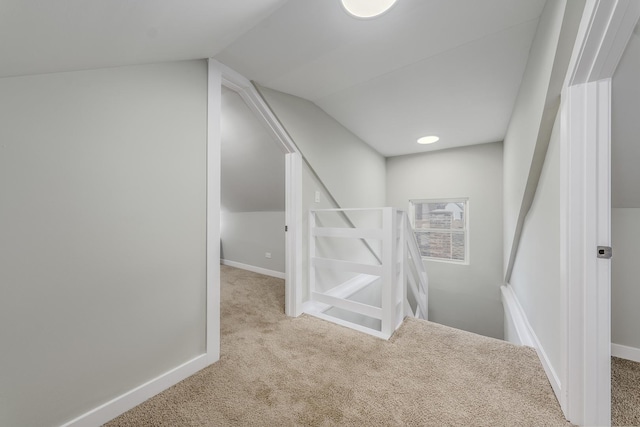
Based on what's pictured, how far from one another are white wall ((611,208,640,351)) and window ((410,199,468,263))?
2.16 metres

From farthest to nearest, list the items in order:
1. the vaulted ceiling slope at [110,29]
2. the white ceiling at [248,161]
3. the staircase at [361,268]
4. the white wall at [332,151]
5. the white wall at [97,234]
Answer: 1. the white ceiling at [248,161]
2. the white wall at [332,151]
3. the staircase at [361,268]
4. the white wall at [97,234]
5. the vaulted ceiling slope at [110,29]

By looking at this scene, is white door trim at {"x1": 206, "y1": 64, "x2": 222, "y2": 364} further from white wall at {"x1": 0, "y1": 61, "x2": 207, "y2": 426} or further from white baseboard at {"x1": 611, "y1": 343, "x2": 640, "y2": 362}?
white baseboard at {"x1": 611, "y1": 343, "x2": 640, "y2": 362}

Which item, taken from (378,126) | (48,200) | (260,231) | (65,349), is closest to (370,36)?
(378,126)

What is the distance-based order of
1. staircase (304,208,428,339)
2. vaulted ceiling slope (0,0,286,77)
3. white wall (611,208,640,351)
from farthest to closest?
staircase (304,208,428,339), white wall (611,208,640,351), vaulted ceiling slope (0,0,286,77)

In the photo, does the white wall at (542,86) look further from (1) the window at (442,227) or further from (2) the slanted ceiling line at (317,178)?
(1) the window at (442,227)

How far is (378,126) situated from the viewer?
273 cm

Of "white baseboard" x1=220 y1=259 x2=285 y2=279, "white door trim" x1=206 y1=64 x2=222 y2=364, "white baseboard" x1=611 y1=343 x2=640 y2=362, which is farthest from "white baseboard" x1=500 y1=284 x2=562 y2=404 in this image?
"white baseboard" x1=220 y1=259 x2=285 y2=279

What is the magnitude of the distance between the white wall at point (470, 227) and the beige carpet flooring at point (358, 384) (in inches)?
84.4

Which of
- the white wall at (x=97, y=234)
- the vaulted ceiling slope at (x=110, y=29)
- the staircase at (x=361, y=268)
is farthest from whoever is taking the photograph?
the staircase at (x=361, y=268)

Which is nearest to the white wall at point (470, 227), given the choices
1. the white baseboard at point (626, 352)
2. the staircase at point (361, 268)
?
the staircase at point (361, 268)

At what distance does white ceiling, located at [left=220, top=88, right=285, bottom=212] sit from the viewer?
8.01ft

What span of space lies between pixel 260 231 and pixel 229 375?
2652mm

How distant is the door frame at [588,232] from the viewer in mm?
918

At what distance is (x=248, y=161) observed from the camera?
3.02 metres
